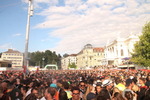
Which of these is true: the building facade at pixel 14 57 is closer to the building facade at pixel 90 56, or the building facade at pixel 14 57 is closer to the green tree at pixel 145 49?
the building facade at pixel 90 56

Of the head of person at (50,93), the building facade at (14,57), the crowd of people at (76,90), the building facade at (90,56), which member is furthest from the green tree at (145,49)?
the building facade at (14,57)

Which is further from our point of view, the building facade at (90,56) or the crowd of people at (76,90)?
the building facade at (90,56)

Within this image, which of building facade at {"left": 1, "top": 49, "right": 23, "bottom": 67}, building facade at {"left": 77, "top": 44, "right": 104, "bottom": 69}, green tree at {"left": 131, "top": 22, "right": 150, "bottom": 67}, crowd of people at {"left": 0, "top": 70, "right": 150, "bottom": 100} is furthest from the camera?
building facade at {"left": 77, "top": 44, "right": 104, "bottom": 69}

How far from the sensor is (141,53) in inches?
1227

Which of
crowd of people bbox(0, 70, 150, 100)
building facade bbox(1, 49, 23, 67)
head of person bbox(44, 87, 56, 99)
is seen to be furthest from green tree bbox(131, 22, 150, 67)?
building facade bbox(1, 49, 23, 67)

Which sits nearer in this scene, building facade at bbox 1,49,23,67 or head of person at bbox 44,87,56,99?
head of person at bbox 44,87,56,99

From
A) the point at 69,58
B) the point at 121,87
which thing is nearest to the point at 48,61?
the point at 69,58

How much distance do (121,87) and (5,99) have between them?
4.34 metres

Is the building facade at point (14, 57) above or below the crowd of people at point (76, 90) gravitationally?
above

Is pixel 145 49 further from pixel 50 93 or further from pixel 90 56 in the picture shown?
pixel 90 56

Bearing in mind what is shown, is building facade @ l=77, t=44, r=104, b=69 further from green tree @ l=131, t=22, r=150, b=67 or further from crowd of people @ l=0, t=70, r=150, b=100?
crowd of people @ l=0, t=70, r=150, b=100

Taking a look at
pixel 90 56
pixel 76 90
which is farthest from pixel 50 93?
pixel 90 56

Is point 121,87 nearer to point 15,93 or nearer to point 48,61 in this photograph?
point 15,93

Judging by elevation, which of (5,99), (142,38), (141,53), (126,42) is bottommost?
(5,99)
